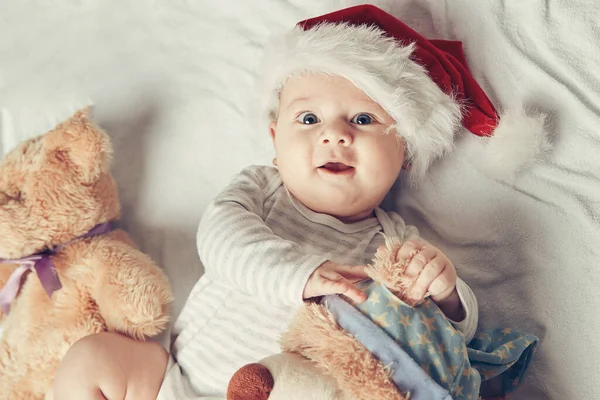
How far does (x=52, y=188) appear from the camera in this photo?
1144 millimetres

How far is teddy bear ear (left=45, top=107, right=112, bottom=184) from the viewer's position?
1160 mm

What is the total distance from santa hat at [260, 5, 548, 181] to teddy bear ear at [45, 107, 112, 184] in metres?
0.36

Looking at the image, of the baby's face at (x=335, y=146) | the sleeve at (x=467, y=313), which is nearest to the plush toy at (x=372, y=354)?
the sleeve at (x=467, y=313)

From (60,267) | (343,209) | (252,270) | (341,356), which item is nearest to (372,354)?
(341,356)

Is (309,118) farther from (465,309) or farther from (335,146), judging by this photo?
(465,309)

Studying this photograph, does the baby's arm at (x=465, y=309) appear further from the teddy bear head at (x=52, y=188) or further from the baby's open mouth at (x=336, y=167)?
the teddy bear head at (x=52, y=188)

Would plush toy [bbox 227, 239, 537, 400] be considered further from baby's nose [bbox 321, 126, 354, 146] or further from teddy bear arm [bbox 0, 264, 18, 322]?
teddy bear arm [bbox 0, 264, 18, 322]

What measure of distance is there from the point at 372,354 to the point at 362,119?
0.45 meters

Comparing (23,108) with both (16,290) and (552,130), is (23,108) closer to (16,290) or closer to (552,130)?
(16,290)

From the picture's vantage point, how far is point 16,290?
120 centimetres

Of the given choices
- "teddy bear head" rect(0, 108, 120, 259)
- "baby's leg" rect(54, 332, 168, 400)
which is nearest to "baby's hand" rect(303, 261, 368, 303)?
"baby's leg" rect(54, 332, 168, 400)

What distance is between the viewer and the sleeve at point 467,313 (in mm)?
951

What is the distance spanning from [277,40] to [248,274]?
0.48 meters

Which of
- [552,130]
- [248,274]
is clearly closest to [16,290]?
[248,274]
